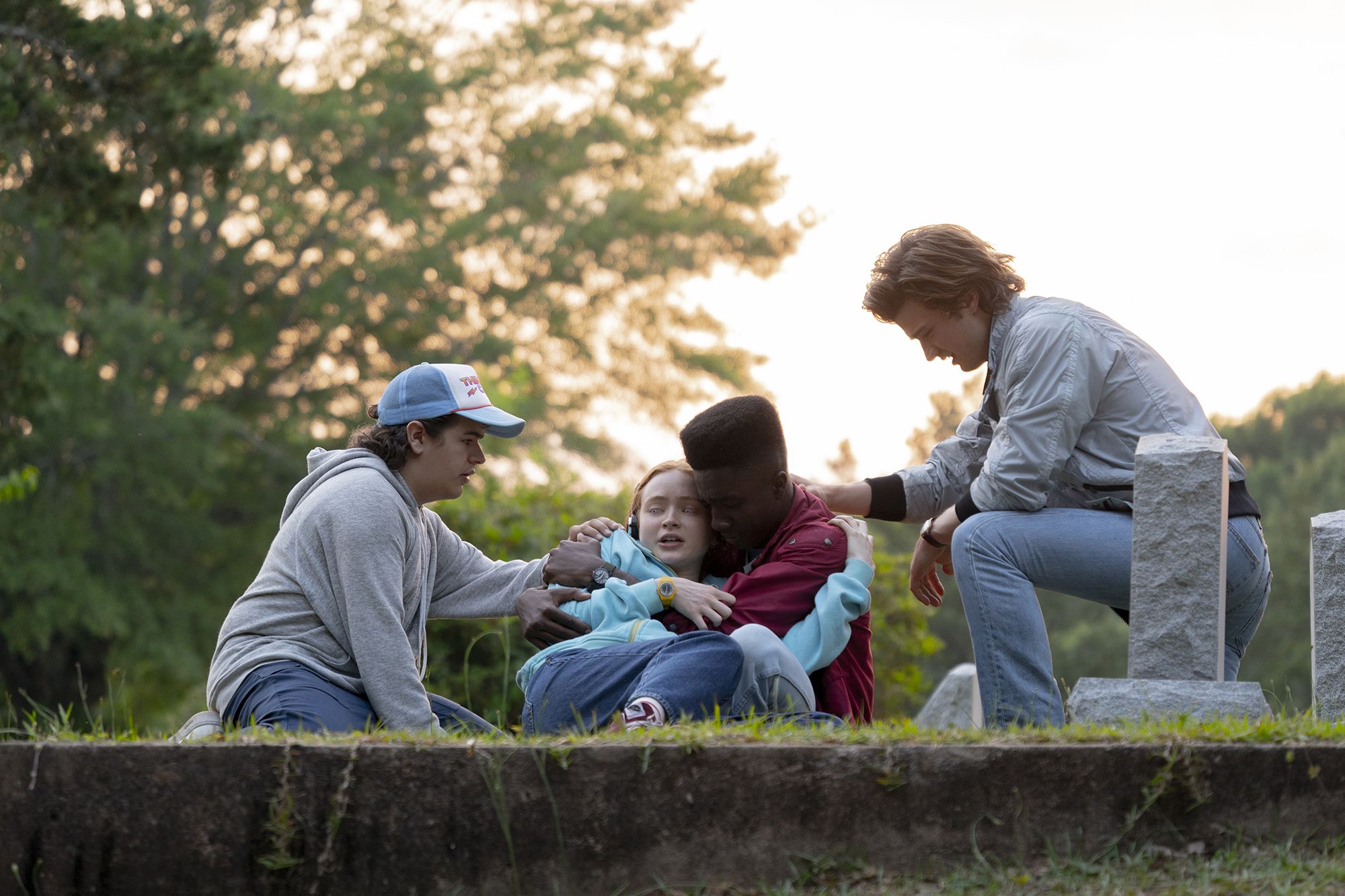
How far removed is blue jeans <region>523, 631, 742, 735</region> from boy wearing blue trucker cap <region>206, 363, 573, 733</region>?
0.89 ft

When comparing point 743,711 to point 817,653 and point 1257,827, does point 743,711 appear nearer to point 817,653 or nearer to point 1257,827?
point 817,653

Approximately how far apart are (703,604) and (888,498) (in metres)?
1.20

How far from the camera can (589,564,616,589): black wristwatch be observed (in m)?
4.42

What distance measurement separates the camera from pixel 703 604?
408 centimetres

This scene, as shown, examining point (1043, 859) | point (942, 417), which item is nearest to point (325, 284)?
point (942, 417)

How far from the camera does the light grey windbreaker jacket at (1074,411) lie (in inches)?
163

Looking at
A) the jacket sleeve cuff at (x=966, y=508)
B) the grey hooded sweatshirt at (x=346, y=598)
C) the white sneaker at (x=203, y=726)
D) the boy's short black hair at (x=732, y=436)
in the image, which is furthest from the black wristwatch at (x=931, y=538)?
the white sneaker at (x=203, y=726)

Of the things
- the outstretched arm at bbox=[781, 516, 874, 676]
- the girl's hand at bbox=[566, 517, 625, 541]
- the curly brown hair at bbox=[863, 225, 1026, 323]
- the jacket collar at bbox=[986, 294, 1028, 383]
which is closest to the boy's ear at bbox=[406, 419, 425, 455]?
the girl's hand at bbox=[566, 517, 625, 541]

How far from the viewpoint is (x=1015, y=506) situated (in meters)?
4.19

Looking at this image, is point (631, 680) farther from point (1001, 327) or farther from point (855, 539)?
point (1001, 327)

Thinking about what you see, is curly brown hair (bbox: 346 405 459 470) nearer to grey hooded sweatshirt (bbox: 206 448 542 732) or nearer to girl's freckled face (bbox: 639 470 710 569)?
grey hooded sweatshirt (bbox: 206 448 542 732)

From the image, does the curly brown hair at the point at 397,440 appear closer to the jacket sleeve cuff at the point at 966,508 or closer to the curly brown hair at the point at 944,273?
the curly brown hair at the point at 944,273

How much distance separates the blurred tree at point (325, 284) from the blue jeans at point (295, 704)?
9.57 m

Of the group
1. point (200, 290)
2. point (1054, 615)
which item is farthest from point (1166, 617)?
point (1054, 615)
